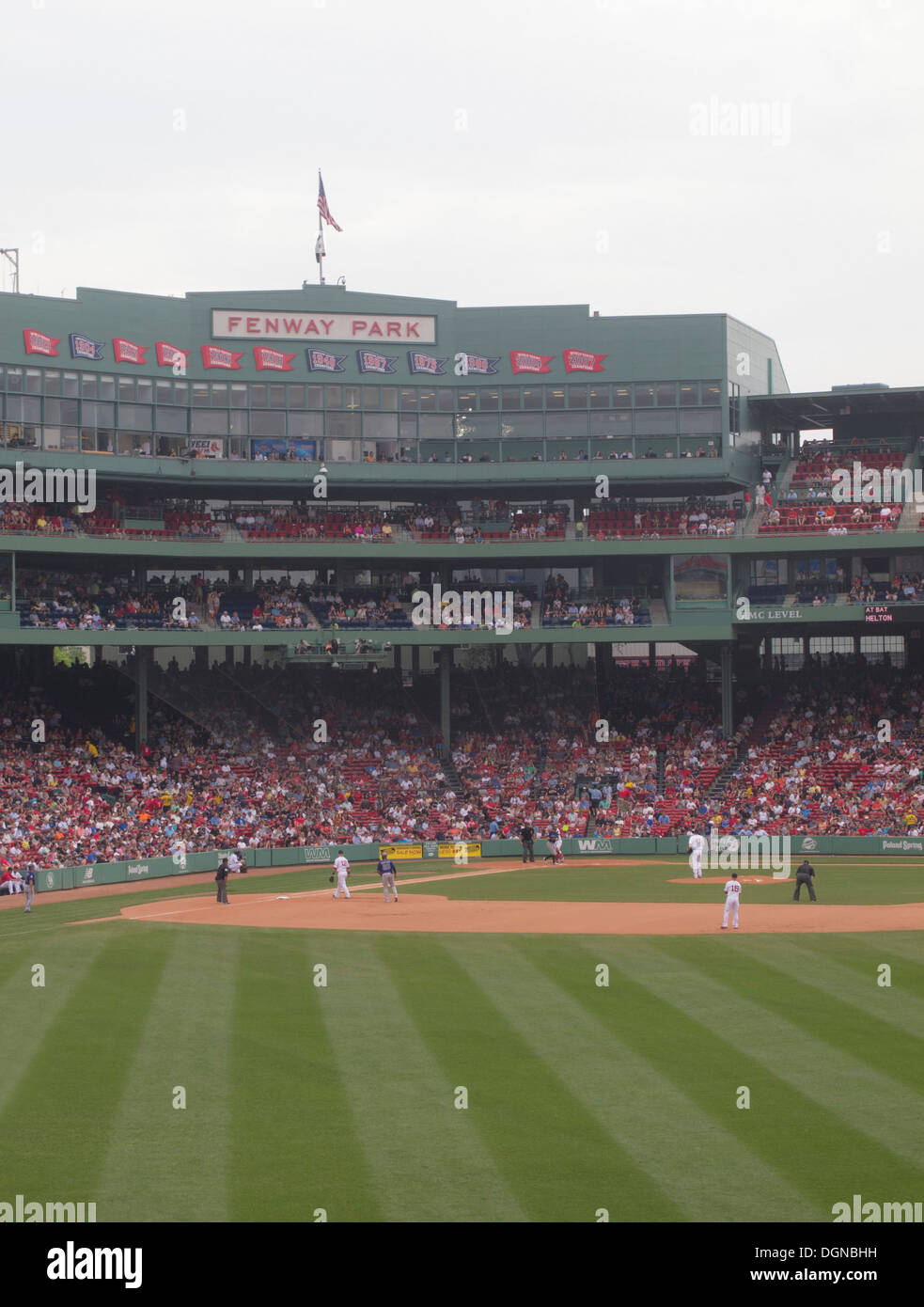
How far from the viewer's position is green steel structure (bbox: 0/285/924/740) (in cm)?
6166

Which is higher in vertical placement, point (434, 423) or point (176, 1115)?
point (434, 423)

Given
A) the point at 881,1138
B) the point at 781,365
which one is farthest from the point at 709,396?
the point at 881,1138

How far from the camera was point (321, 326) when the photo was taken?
64.9 metres

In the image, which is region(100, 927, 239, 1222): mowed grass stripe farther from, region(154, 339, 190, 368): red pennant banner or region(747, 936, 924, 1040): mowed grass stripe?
region(154, 339, 190, 368): red pennant banner

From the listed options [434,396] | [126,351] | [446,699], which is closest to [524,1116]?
[446,699]

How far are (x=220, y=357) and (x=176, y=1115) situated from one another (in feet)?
160

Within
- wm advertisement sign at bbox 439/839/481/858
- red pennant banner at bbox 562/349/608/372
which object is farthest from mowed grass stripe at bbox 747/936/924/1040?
red pennant banner at bbox 562/349/608/372

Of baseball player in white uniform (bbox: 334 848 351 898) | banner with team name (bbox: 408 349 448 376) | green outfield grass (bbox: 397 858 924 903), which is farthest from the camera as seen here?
banner with team name (bbox: 408 349 448 376)

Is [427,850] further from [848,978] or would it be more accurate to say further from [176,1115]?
[176,1115]

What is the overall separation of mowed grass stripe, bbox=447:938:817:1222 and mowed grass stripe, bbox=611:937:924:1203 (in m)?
0.60

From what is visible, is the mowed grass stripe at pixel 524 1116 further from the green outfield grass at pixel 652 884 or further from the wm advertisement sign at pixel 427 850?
the wm advertisement sign at pixel 427 850

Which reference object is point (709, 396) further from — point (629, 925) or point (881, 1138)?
point (881, 1138)

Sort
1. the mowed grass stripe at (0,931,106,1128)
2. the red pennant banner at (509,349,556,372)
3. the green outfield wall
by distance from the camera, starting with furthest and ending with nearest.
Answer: the red pennant banner at (509,349,556,372), the green outfield wall, the mowed grass stripe at (0,931,106,1128)

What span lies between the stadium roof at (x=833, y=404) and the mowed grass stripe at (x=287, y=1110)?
4441cm
